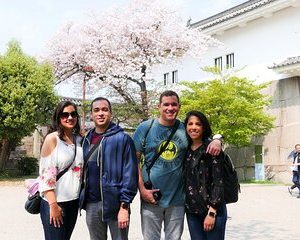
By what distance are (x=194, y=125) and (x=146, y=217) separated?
907mm

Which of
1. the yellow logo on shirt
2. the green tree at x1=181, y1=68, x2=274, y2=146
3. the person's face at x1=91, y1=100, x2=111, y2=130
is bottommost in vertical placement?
the yellow logo on shirt

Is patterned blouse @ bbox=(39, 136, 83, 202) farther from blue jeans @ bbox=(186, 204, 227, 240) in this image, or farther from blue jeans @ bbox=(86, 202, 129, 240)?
blue jeans @ bbox=(186, 204, 227, 240)

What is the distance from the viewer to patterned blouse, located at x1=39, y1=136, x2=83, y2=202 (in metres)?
3.64

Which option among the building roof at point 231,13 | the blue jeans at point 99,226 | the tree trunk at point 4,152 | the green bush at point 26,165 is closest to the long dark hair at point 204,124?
the blue jeans at point 99,226

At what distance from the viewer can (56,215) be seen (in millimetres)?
3598

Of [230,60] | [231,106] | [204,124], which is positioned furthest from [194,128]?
[230,60]

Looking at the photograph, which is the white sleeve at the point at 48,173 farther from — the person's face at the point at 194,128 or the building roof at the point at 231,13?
the building roof at the point at 231,13

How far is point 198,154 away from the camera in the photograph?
148 inches

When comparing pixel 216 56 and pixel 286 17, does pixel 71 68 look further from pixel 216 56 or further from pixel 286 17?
pixel 286 17

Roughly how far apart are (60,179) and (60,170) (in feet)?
0.24

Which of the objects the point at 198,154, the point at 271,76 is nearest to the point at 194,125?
the point at 198,154

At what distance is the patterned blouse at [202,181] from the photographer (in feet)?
12.0

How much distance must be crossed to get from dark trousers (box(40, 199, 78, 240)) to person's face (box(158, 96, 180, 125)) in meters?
1.03

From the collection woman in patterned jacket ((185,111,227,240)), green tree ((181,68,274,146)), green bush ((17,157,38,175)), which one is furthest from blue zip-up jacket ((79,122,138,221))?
green bush ((17,157,38,175))
